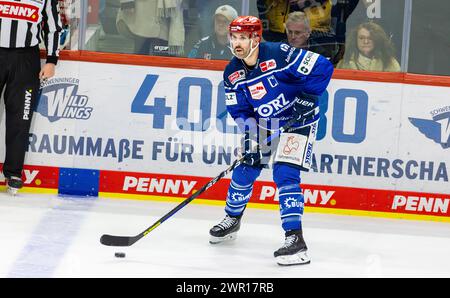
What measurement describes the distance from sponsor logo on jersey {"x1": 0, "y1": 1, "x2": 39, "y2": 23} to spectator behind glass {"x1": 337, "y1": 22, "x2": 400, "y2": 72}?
191 centimetres

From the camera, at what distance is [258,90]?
6.16m

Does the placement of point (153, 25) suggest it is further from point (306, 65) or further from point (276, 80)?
point (306, 65)

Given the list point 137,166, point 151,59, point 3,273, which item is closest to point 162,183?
point 137,166

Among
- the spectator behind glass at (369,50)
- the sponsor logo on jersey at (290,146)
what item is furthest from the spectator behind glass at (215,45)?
the sponsor logo on jersey at (290,146)

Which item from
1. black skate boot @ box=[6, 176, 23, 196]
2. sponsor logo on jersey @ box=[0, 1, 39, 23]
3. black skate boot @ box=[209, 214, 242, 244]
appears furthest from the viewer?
black skate boot @ box=[6, 176, 23, 196]

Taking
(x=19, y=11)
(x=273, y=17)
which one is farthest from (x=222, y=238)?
(x=19, y=11)

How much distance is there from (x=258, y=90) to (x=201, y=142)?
1.37m

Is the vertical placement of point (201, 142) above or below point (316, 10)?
below

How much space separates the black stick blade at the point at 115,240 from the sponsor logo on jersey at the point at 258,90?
98 centimetres

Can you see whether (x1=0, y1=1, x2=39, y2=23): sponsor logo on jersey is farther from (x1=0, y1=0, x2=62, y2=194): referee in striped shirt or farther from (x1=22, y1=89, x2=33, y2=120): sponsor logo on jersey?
(x1=22, y1=89, x2=33, y2=120): sponsor logo on jersey

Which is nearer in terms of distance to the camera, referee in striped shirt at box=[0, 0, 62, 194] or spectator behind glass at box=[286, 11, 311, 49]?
referee in striped shirt at box=[0, 0, 62, 194]

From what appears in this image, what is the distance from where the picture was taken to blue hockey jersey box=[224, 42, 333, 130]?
608cm

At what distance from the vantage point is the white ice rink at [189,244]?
5.84 metres

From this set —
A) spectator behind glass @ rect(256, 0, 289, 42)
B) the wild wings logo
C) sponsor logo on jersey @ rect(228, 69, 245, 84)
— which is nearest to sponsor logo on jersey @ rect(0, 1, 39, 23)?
spectator behind glass @ rect(256, 0, 289, 42)
